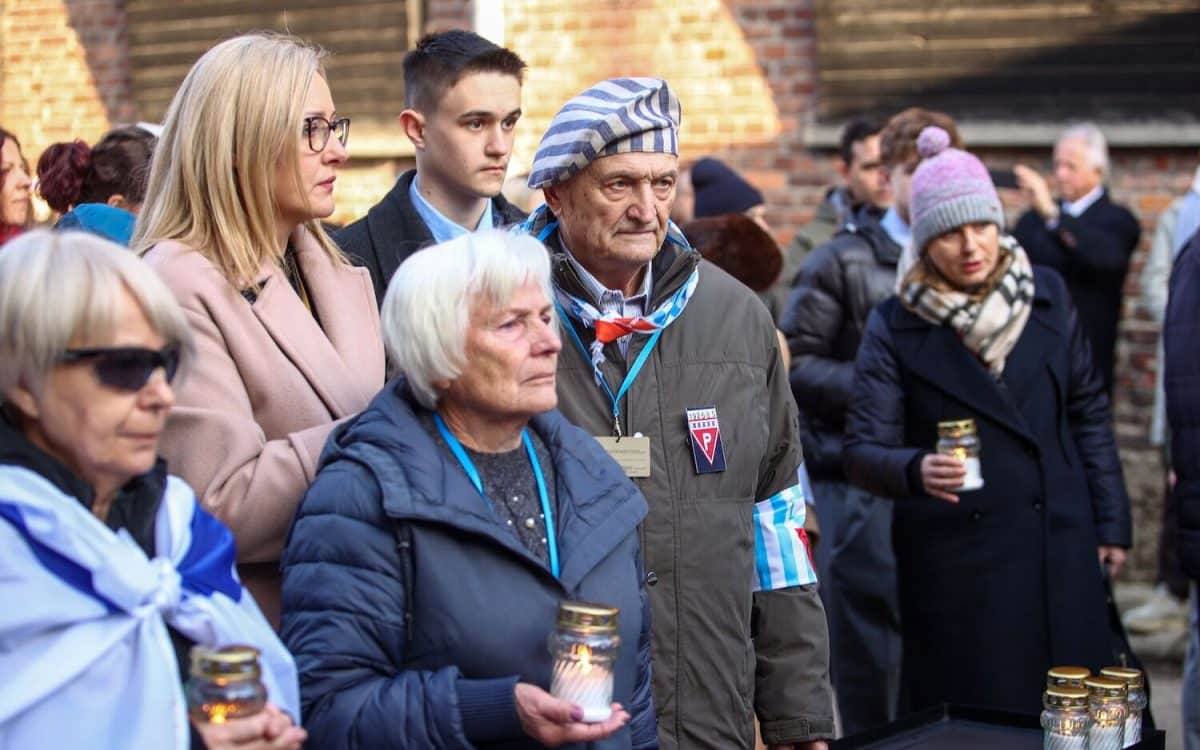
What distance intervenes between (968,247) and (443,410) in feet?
7.95

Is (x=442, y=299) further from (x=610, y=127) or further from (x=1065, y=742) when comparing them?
(x=1065, y=742)

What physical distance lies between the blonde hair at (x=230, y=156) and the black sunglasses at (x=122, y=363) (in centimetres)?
74

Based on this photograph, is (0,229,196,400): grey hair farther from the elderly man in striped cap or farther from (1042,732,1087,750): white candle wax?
(1042,732,1087,750): white candle wax

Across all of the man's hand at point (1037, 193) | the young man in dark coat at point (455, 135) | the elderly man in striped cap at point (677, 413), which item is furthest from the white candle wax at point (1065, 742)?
the man's hand at point (1037, 193)

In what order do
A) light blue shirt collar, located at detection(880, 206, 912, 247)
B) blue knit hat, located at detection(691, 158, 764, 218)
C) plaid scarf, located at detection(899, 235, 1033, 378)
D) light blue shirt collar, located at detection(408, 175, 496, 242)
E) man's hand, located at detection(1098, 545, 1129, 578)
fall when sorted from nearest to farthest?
light blue shirt collar, located at detection(408, 175, 496, 242) → plaid scarf, located at detection(899, 235, 1033, 378) → man's hand, located at detection(1098, 545, 1129, 578) → light blue shirt collar, located at detection(880, 206, 912, 247) → blue knit hat, located at detection(691, 158, 764, 218)

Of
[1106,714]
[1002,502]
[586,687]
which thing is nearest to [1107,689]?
[1106,714]

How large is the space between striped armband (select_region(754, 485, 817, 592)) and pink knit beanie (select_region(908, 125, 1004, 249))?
154 centimetres

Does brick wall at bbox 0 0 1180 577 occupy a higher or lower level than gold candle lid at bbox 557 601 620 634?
higher

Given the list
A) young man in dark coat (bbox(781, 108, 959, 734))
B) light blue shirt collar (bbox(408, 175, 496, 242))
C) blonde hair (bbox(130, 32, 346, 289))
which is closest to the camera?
blonde hair (bbox(130, 32, 346, 289))

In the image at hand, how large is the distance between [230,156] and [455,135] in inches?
55.2

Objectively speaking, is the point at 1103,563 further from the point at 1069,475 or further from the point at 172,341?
the point at 172,341

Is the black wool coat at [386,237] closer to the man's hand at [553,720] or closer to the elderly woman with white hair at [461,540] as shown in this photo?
the elderly woman with white hair at [461,540]

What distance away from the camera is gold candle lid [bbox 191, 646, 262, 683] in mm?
2373

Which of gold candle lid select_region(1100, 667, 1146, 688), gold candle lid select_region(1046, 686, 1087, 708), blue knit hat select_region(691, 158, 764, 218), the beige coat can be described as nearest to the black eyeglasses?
the beige coat
